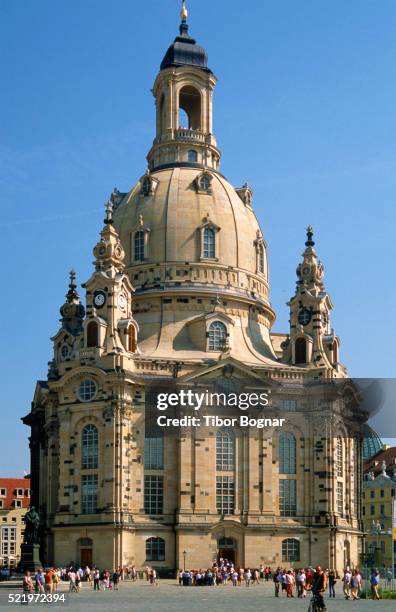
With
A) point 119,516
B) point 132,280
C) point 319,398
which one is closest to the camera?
point 119,516

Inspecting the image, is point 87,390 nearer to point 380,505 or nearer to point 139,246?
point 139,246

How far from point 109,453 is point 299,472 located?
51.7 ft

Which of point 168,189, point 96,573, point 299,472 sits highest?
point 168,189

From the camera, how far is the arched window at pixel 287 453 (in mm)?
100312

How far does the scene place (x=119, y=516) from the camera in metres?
94.5

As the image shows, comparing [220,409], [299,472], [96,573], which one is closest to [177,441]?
[220,409]

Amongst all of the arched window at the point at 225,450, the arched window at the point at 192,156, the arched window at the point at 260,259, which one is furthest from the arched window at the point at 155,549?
the arched window at the point at 192,156

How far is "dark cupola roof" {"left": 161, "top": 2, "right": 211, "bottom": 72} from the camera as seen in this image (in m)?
117

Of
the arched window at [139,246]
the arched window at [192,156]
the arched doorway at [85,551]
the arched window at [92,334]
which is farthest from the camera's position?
the arched window at [192,156]

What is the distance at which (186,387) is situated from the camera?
98.8 meters

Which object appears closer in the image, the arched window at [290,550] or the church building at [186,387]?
the church building at [186,387]

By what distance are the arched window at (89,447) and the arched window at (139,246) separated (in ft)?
57.3

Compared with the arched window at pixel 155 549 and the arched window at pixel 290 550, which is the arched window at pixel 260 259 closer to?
the arched window at pixel 290 550

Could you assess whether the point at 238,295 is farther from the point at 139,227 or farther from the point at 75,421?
the point at 75,421
